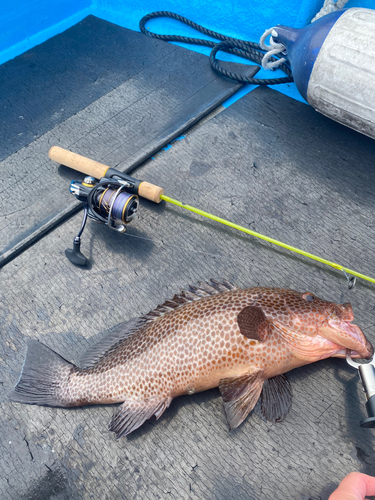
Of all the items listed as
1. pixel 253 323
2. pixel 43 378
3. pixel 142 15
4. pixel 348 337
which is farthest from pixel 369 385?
pixel 142 15

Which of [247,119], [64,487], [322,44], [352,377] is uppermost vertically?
[322,44]

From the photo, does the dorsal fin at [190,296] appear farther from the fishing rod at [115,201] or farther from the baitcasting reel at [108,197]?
the baitcasting reel at [108,197]

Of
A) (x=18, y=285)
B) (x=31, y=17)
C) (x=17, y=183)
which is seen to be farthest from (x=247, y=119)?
(x=31, y=17)

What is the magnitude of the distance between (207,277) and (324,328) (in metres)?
0.83

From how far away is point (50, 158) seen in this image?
3305mm

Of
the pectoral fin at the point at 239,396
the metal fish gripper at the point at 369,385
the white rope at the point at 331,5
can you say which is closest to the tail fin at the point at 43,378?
the pectoral fin at the point at 239,396

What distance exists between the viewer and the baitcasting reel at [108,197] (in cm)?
270

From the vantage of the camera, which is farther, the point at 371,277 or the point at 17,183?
the point at 17,183

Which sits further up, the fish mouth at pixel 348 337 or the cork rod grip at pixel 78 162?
the fish mouth at pixel 348 337

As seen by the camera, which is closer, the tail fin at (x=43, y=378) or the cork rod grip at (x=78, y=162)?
the tail fin at (x=43, y=378)

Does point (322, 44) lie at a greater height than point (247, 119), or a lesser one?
greater

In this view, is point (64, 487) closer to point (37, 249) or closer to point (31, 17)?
point (37, 249)

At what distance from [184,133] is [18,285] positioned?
1.83 m

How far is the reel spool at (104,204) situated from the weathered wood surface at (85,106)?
320mm
